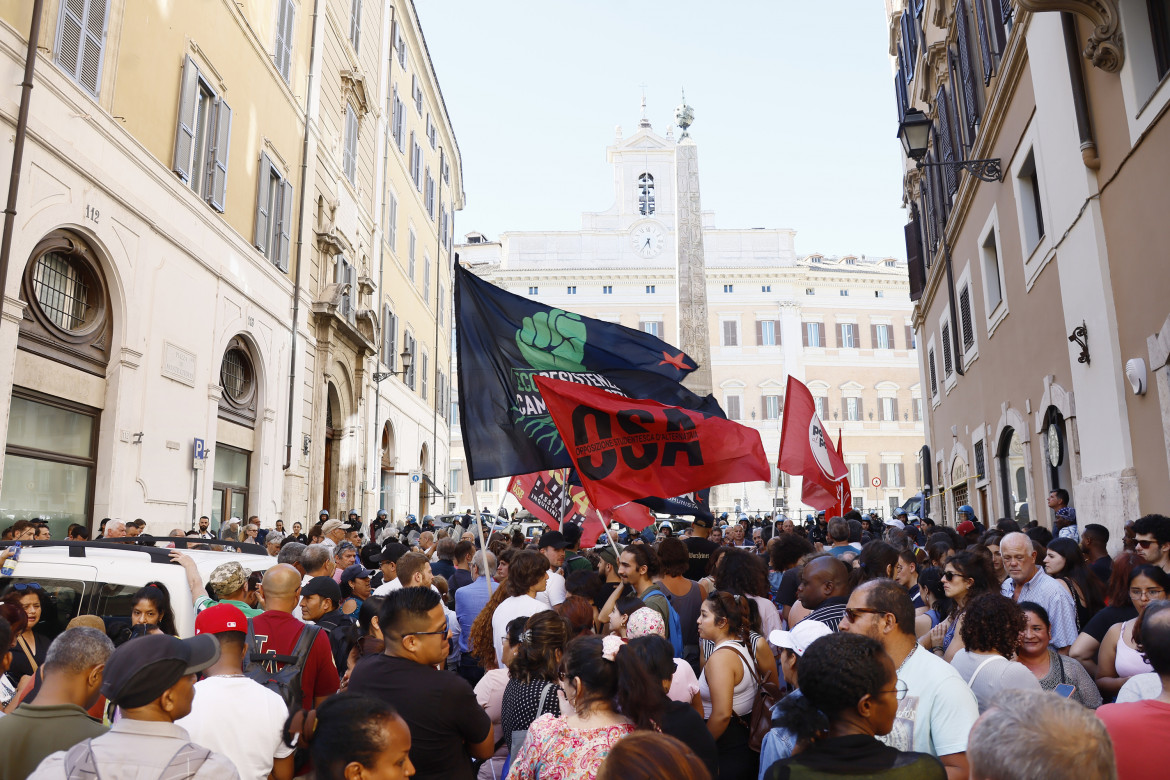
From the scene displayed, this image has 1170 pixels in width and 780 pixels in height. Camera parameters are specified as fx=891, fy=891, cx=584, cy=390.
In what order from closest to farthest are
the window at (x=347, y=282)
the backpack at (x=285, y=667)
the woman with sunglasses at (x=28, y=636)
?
the backpack at (x=285, y=667)
the woman with sunglasses at (x=28, y=636)
the window at (x=347, y=282)

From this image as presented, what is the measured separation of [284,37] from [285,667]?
17709 millimetres

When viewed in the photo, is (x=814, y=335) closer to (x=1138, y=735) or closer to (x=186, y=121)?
(x=186, y=121)

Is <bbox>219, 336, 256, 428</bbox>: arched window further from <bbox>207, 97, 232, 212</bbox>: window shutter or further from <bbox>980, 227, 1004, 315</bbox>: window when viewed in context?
<bbox>980, 227, 1004, 315</bbox>: window

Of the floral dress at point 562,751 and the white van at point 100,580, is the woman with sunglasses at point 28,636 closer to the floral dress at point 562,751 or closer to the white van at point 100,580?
the white van at point 100,580

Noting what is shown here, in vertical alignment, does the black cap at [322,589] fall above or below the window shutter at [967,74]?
below

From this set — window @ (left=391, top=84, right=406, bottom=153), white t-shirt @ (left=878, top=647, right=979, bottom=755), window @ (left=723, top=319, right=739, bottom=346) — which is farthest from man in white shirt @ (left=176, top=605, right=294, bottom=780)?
window @ (left=723, top=319, right=739, bottom=346)

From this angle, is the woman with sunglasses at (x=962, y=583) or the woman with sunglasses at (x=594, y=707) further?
the woman with sunglasses at (x=962, y=583)

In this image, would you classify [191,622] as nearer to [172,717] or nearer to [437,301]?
[172,717]

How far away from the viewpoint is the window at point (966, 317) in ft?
54.4

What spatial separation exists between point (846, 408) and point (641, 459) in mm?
53294

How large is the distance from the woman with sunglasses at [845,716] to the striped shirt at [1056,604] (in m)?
2.65

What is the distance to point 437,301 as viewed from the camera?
Answer: 37844 millimetres

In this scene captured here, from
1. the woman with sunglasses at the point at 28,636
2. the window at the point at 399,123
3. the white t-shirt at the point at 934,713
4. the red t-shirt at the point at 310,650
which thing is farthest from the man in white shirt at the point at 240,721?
the window at the point at 399,123

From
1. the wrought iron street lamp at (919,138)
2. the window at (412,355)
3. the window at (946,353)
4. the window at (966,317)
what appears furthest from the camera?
the window at (412,355)
